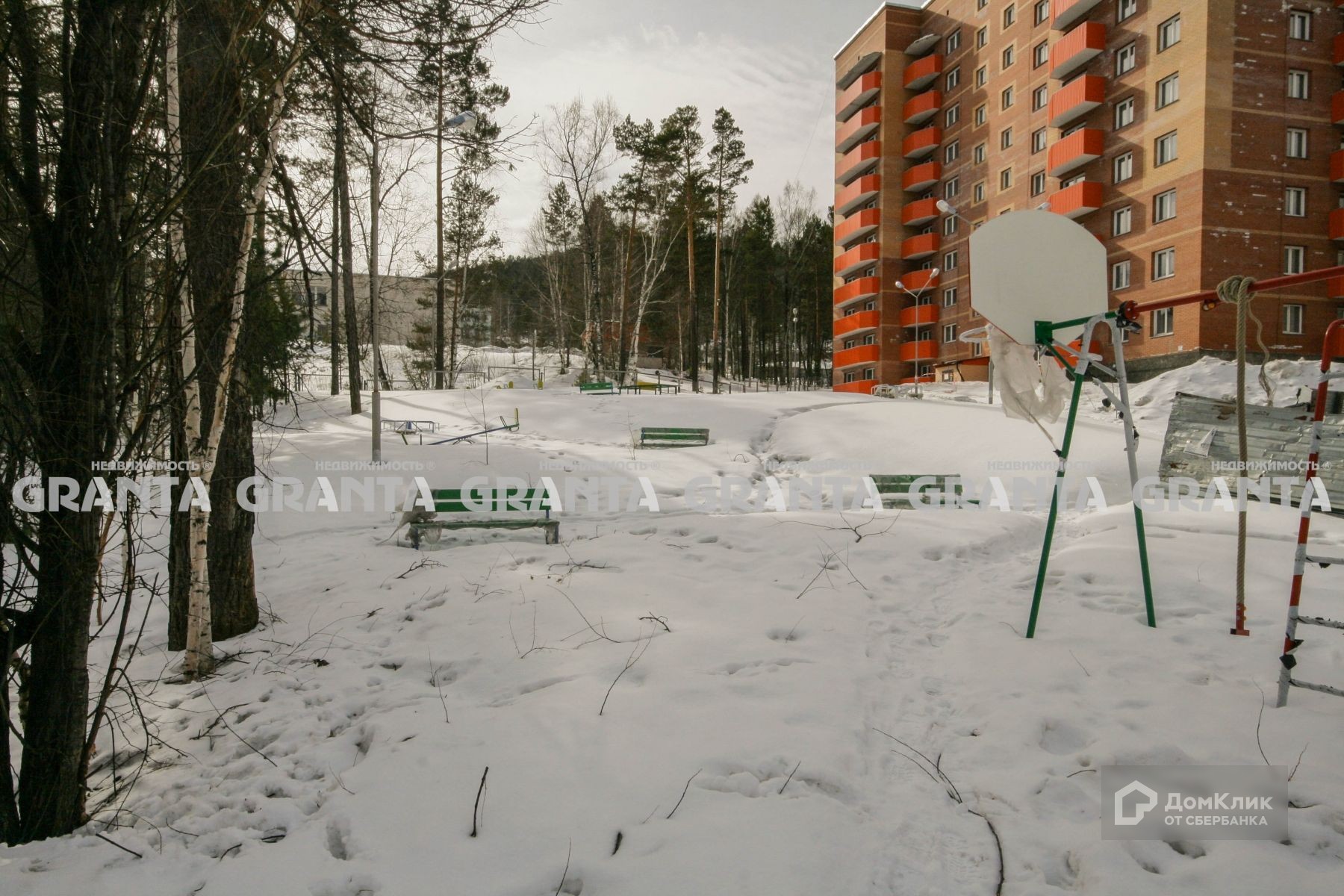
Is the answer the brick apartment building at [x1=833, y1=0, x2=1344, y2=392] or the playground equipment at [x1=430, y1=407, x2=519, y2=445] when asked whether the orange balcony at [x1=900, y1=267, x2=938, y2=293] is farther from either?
the playground equipment at [x1=430, y1=407, x2=519, y2=445]

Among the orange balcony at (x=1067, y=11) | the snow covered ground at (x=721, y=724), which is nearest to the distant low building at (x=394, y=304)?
the snow covered ground at (x=721, y=724)

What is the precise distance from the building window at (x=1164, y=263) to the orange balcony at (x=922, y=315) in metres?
13.2

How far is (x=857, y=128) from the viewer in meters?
40.8

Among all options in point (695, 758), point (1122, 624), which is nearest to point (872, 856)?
point (695, 758)

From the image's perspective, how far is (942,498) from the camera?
32.7 ft

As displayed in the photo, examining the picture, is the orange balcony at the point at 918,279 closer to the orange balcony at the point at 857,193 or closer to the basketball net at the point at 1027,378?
the orange balcony at the point at 857,193

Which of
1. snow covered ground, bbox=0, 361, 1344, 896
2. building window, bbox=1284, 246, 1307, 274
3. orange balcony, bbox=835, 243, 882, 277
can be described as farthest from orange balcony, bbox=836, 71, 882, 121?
snow covered ground, bbox=0, 361, 1344, 896

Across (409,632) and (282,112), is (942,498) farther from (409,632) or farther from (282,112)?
(282,112)

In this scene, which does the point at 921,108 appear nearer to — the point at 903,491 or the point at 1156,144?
the point at 1156,144

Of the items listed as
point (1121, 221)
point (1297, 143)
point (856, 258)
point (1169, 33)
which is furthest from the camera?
point (856, 258)

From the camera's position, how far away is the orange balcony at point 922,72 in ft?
124

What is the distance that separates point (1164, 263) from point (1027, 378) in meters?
26.8

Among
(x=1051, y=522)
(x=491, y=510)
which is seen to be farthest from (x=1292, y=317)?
(x=491, y=510)

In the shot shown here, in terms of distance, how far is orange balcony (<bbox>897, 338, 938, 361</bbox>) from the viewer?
128 ft
